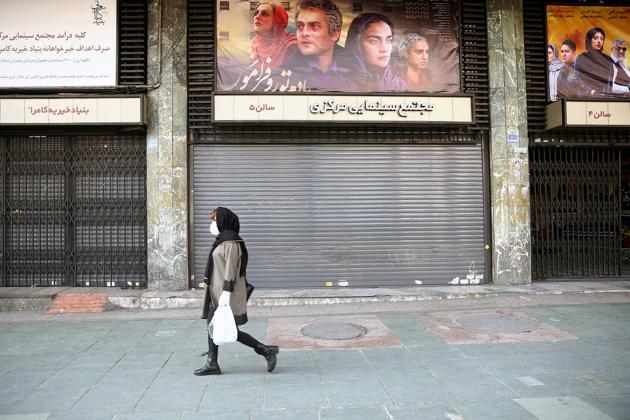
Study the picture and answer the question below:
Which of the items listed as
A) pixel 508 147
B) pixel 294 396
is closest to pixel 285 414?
pixel 294 396

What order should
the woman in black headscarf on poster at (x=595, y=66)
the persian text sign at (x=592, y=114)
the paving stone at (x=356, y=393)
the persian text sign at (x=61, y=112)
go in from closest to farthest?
the paving stone at (x=356, y=393) < the persian text sign at (x=61, y=112) < the persian text sign at (x=592, y=114) < the woman in black headscarf on poster at (x=595, y=66)

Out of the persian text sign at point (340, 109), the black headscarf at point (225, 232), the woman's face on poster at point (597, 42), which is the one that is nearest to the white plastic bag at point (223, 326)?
the black headscarf at point (225, 232)

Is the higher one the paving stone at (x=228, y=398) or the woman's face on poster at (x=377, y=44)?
the woman's face on poster at (x=377, y=44)

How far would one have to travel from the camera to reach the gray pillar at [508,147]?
32.8ft

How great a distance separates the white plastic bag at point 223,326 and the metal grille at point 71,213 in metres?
5.63

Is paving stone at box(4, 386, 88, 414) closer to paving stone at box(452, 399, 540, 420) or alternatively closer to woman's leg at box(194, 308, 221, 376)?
woman's leg at box(194, 308, 221, 376)

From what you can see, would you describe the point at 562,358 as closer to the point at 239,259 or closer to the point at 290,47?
the point at 239,259

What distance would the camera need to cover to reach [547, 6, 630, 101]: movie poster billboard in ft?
34.1

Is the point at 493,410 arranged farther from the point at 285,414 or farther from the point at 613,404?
the point at 285,414

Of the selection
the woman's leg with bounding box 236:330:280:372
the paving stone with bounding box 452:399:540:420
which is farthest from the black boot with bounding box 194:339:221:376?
the paving stone with bounding box 452:399:540:420

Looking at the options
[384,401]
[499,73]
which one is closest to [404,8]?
[499,73]

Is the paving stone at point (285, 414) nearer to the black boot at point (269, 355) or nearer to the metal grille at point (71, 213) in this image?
the black boot at point (269, 355)

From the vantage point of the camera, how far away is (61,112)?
9125mm

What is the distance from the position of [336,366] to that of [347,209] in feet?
16.4
